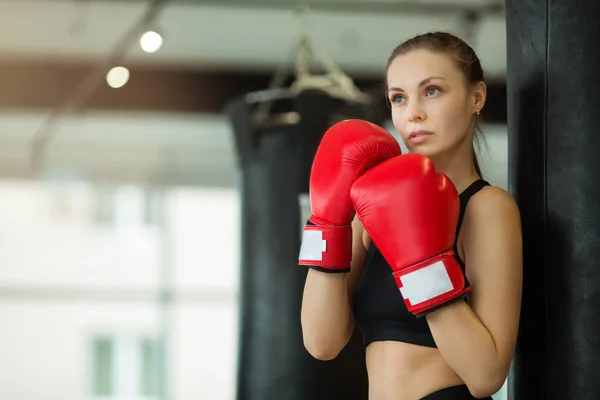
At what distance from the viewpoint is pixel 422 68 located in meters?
1.24

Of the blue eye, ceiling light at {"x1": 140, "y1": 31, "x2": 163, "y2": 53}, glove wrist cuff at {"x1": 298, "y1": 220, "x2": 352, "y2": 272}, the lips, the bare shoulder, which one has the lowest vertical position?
glove wrist cuff at {"x1": 298, "y1": 220, "x2": 352, "y2": 272}

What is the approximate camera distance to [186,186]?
23.8 ft

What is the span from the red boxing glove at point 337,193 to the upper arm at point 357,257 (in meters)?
0.10

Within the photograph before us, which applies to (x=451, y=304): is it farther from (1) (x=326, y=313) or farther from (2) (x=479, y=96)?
(2) (x=479, y=96)

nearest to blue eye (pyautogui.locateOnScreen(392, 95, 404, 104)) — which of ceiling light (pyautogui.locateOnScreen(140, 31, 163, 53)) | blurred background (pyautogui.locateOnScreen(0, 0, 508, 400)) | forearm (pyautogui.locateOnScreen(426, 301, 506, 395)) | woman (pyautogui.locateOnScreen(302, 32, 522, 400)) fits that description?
woman (pyautogui.locateOnScreen(302, 32, 522, 400))

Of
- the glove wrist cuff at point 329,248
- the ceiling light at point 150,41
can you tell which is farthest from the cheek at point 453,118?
the ceiling light at point 150,41

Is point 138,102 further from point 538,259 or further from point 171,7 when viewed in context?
point 538,259

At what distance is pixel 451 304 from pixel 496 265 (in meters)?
0.10

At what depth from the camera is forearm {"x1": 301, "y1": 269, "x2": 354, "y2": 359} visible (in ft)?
4.09

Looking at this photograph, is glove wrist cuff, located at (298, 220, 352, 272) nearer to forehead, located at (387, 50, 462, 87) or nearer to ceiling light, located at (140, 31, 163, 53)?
forehead, located at (387, 50, 462, 87)

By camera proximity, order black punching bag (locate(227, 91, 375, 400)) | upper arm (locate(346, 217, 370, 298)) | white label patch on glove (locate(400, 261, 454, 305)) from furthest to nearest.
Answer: black punching bag (locate(227, 91, 375, 400)) < upper arm (locate(346, 217, 370, 298)) < white label patch on glove (locate(400, 261, 454, 305))

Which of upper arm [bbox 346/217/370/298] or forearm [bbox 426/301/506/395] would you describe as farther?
upper arm [bbox 346/217/370/298]

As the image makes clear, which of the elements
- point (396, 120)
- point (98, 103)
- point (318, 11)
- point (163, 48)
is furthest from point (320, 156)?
point (98, 103)

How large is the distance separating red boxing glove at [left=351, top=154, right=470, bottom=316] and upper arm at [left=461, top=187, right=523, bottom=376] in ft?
0.17
